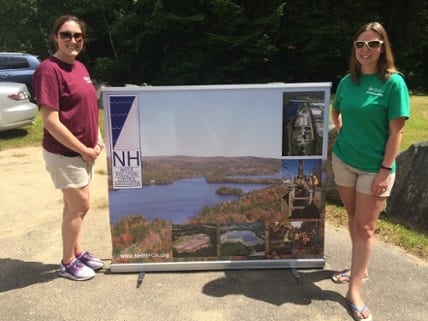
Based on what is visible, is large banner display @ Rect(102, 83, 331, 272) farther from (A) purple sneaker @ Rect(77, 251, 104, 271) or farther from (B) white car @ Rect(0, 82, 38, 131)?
(B) white car @ Rect(0, 82, 38, 131)

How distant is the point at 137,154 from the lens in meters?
3.61

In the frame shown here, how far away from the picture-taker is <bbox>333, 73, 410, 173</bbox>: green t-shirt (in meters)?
2.90

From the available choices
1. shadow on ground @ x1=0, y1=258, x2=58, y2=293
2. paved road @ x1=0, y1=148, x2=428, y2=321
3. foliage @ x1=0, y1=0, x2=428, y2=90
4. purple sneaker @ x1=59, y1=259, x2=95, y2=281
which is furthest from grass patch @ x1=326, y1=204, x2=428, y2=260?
foliage @ x1=0, y1=0, x2=428, y2=90

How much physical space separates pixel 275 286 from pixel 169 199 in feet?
3.43

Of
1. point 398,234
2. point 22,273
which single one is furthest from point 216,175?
point 398,234

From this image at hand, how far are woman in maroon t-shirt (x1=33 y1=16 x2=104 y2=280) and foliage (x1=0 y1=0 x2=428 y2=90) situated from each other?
19.1 metres

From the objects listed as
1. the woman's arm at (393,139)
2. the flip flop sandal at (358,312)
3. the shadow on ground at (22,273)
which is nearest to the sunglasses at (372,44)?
the woman's arm at (393,139)

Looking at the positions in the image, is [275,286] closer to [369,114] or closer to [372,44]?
[369,114]

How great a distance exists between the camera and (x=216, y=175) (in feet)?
12.0

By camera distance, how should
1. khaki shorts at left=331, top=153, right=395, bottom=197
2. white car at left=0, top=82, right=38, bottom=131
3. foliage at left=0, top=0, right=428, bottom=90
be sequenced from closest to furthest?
khaki shorts at left=331, top=153, right=395, bottom=197
white car at left=0, top=82, right=38, bottom=131
foliage at left=0, top=0, right=428, bottom=90

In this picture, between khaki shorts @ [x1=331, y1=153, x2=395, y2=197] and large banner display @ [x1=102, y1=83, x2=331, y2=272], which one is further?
large banner display @ [x1=102, y1=83, x2=331, y2=272]

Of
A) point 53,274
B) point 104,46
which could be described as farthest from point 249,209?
point 104,46

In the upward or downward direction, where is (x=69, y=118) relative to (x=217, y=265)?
upward

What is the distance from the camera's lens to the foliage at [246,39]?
73.4 feet
